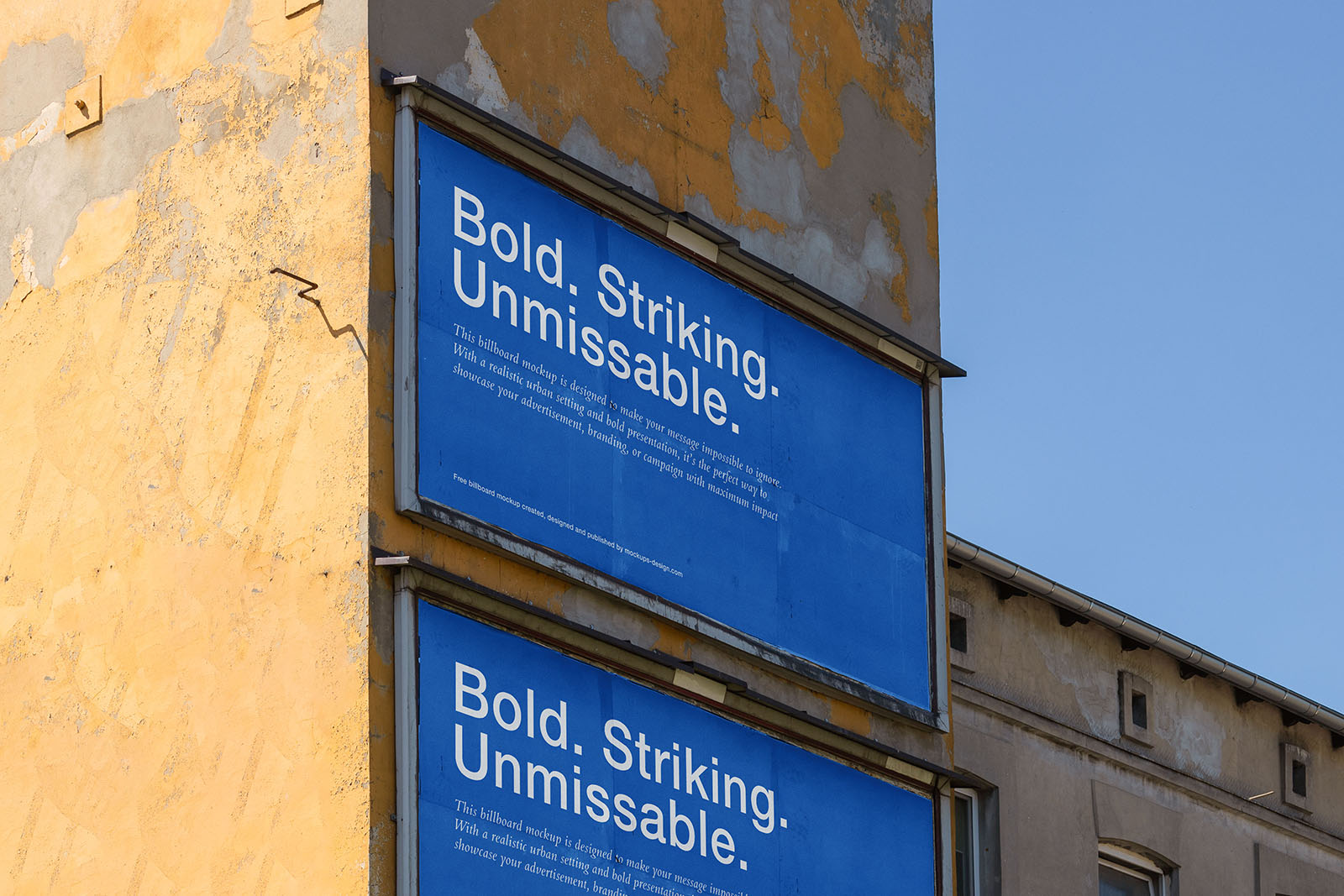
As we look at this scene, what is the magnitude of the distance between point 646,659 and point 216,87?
447 cm

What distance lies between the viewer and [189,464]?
52.9 ft

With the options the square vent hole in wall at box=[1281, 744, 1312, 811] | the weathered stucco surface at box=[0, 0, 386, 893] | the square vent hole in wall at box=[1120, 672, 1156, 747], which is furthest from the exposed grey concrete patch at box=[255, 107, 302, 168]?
the square vent hole in wall at box=[1281, 744, 1312, 811]

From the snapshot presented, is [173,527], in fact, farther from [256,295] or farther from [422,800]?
[422,800]

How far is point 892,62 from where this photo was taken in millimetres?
20266

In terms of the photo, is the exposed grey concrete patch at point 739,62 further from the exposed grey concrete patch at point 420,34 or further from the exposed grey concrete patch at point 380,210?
the exposed grey concrete patch at point 380,210

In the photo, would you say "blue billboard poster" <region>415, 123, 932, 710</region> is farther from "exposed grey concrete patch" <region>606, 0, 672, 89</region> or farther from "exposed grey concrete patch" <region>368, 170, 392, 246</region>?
"exposed grey concrete patch" <region>606, 0, 672, 89</region>

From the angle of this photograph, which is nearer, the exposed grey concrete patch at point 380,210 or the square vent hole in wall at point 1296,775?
the exposed grey concrete patch at point 380,210

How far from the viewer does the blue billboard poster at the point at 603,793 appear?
1497cm

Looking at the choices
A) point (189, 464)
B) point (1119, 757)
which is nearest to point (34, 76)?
point (189, 464)

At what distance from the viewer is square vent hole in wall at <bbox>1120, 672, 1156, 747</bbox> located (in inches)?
957

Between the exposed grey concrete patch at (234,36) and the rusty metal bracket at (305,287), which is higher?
the exposed grey concrete patch at (234,36)

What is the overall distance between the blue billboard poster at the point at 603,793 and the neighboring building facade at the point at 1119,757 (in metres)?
5.05

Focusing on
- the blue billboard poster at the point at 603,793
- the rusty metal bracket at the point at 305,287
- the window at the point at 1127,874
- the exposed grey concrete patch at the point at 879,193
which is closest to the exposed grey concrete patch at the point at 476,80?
the rusty metal bracket at the point at 305,287

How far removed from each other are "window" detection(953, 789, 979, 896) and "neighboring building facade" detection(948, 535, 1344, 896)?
0.02m
